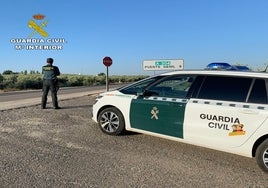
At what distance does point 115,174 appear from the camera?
4922mm

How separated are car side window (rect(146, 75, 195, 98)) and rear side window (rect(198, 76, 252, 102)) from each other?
0.34 m

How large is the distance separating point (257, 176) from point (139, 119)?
2.50 meters

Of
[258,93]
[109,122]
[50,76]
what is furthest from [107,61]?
[258,93]

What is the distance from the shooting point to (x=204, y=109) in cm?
568

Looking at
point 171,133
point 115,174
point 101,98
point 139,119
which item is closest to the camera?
point 115,174

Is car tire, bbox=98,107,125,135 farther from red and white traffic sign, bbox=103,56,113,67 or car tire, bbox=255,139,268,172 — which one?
red and white traffic sign, bbox=103,56,113,67

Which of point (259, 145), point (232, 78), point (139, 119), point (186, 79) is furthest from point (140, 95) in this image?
point (259, 145)

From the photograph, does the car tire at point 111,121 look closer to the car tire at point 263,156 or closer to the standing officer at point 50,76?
the car tire at point 263,156

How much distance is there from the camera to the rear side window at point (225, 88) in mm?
5395

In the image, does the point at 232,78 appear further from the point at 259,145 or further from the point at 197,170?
the point at 197,170

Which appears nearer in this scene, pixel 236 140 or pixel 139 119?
pixel 236 140

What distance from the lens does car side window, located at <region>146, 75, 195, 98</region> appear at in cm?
611

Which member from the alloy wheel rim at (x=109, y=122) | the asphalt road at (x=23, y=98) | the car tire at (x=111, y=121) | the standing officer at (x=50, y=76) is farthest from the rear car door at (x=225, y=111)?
the asphalt road at (x=23, y=98)

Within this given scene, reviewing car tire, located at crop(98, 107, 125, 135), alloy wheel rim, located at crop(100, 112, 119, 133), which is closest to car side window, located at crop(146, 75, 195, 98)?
car tire, located at crop(98, 107, 125, 135)
